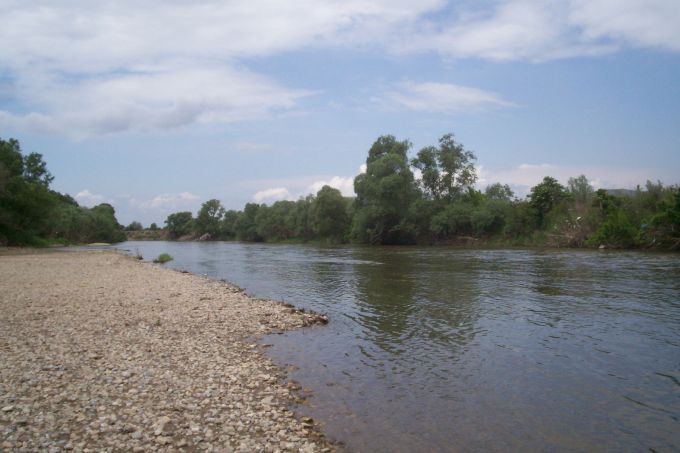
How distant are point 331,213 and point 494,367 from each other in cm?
8663

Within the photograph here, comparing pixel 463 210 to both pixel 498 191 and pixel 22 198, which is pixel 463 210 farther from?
pixel 22 198

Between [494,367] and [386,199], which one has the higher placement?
[386,199]

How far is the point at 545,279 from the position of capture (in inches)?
1120

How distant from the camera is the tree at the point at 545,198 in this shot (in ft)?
224

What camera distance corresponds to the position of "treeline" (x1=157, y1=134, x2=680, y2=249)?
51656 mm

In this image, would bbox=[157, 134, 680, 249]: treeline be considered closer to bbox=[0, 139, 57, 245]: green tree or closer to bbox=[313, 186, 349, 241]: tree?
bbox=[313, 186, 349, 241]: tree

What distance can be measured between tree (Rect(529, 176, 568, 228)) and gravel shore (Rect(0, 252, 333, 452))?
2361 inches

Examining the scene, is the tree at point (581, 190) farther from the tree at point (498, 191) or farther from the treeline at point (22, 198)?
the treeline at point (22, 198)

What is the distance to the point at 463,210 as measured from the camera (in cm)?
7750

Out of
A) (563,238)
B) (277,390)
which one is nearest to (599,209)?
(563,238)

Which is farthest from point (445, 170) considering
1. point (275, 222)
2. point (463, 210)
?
point (275, 222)

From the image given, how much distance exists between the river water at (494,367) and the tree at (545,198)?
46118mm

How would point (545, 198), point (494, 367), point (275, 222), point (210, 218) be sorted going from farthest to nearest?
point (210, 218), point (275, 222), point (545, 198), point (494, 367)

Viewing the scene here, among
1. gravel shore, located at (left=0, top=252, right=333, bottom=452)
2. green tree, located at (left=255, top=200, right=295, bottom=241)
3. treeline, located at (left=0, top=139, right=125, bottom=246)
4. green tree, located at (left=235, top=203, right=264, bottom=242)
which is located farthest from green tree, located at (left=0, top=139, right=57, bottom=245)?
green tree, located at (left=235, top=203, right=264, bottom=242)
